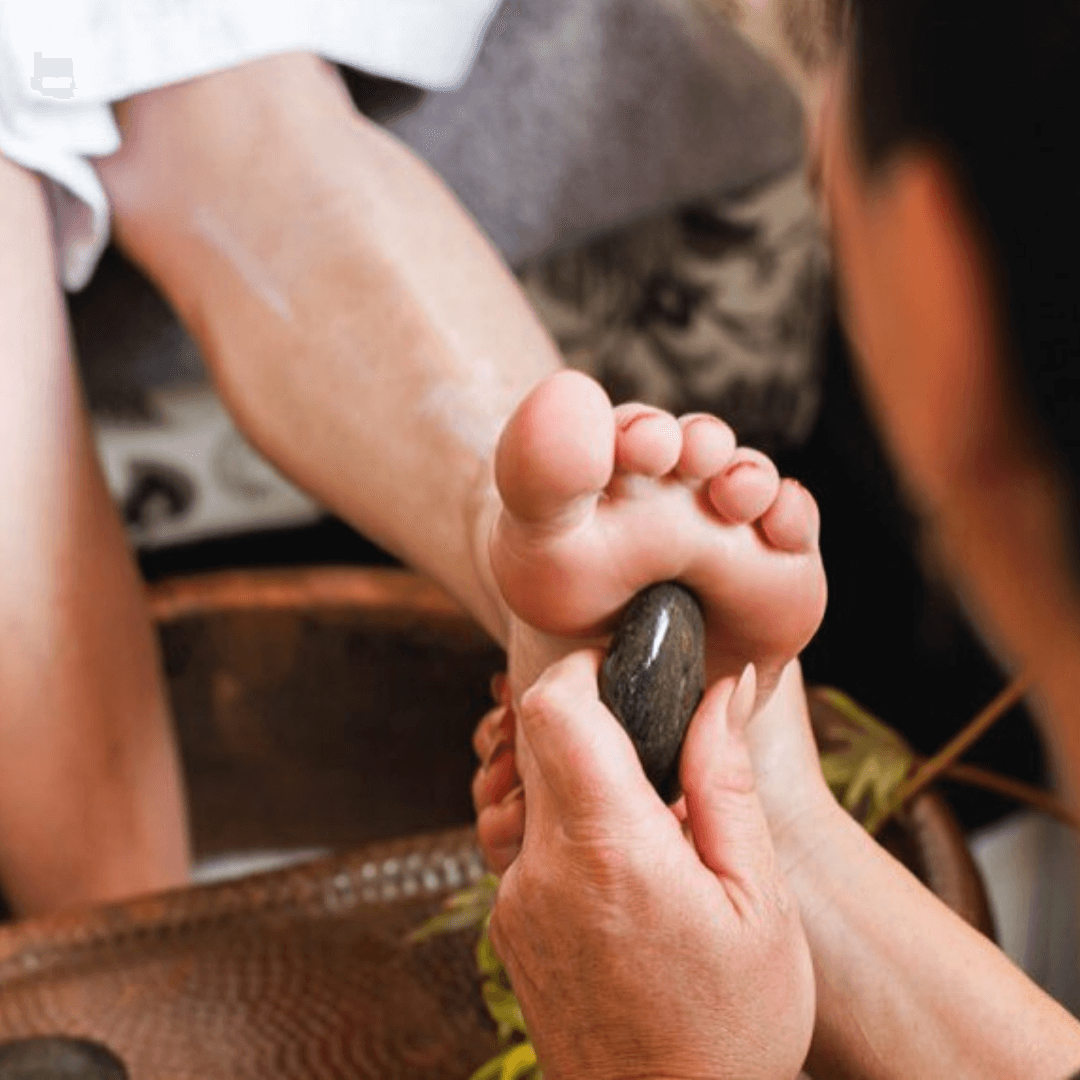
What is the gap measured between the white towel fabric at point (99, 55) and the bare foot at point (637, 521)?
15.5 inches

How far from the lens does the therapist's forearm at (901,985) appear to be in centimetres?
62

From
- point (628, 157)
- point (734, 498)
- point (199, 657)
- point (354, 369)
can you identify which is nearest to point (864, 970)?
point (734, 498)

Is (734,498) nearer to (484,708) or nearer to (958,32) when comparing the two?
(958,32)

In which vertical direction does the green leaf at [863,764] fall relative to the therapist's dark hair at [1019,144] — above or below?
below

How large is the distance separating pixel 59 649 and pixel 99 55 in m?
0.30

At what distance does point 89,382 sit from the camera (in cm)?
117

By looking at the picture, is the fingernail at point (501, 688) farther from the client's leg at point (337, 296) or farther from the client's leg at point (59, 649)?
the client's leg at point (59, 649)

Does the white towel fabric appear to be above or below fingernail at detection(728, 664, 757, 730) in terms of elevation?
above

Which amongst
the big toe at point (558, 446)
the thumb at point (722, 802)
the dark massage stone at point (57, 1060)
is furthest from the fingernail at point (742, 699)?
the dark massage stone at point (57, 1060)

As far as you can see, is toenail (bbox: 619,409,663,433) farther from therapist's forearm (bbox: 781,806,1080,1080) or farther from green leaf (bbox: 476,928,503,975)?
green leaf (bbox: 476,928,503,975)

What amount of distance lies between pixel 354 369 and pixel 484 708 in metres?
0.33

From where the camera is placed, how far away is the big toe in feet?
1.74

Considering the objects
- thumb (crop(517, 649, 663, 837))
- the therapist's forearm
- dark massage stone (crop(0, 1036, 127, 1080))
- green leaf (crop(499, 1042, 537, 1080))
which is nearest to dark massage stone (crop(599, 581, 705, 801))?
thumb (crop(517, 649, 663, 837))

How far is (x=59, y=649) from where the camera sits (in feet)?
2.80
